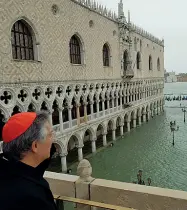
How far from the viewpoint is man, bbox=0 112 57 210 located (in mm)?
1253

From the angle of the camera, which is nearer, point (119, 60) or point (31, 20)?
point (31, 20)

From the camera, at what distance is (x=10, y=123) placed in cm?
150

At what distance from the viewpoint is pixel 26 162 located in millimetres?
1524

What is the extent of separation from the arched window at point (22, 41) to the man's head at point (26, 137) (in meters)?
10.3

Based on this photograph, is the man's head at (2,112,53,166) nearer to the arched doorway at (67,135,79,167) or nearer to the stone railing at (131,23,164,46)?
the arched doorway at (67,135,79,167)

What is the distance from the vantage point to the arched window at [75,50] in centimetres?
1514

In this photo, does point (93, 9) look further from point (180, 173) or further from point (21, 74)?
point (180, 173)

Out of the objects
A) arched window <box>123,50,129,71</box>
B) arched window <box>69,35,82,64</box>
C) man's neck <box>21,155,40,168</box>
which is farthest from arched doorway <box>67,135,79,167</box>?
man's neck <box>21,155,40,168</box>

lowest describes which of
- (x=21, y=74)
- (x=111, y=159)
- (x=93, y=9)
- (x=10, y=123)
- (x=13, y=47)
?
(x=111, y=159)

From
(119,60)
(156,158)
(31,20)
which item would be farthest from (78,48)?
(156,158)

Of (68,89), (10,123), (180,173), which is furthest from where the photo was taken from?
(68,89)

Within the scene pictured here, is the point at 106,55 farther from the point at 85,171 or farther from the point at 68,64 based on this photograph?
the point at 85,171

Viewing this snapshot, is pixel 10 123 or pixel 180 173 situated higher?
pixel 10 123

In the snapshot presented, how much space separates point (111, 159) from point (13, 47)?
348 inches
